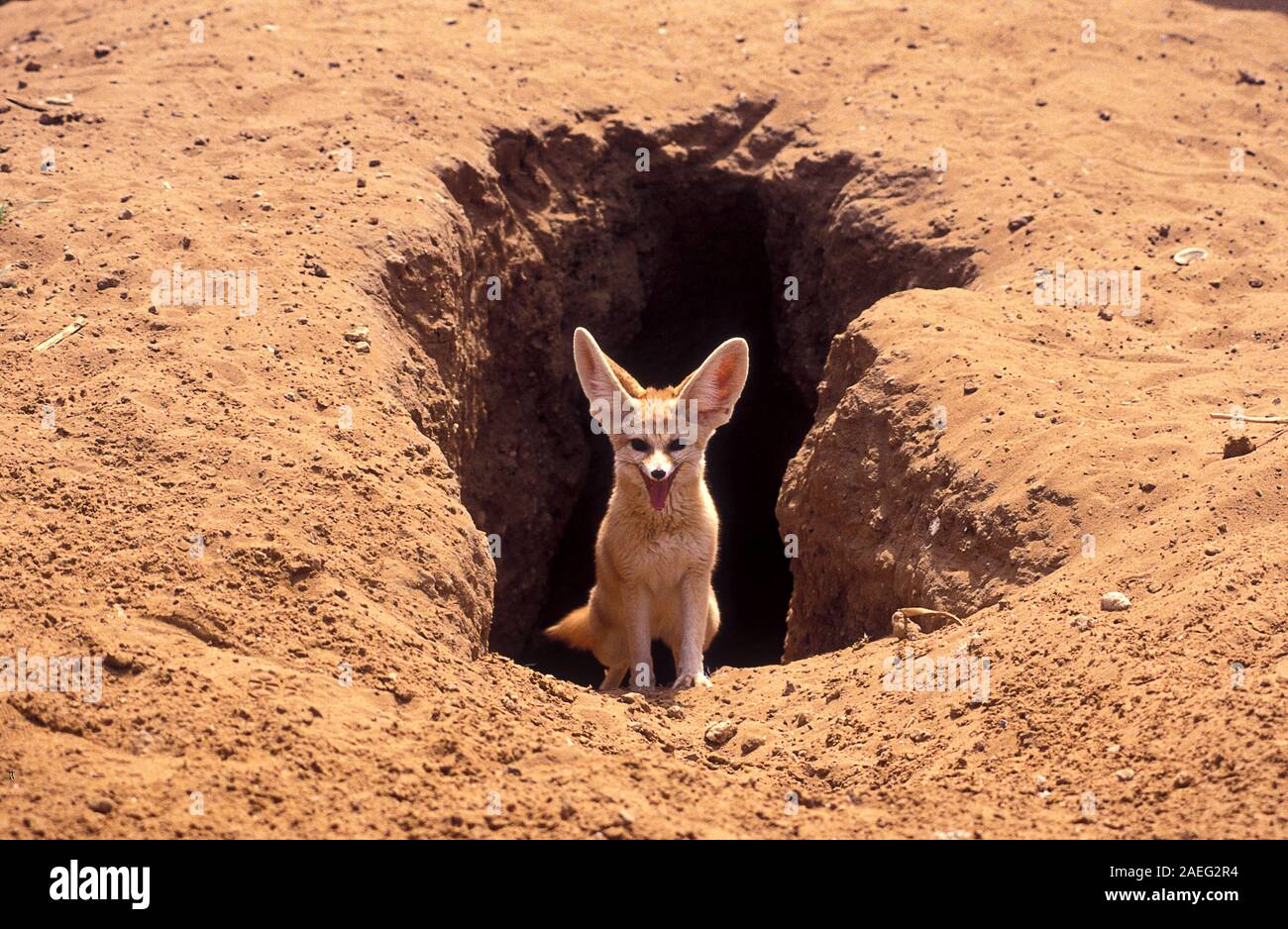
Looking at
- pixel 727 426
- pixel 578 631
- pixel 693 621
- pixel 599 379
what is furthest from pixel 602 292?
pixel 693 621

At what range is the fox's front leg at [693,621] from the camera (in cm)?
568

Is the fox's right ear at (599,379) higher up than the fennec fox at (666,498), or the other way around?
the fox's right ear at (599,379)

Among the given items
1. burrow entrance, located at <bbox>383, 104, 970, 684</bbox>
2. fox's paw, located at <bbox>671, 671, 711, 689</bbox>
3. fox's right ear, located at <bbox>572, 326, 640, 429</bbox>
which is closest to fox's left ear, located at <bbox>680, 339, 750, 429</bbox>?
fox's right ear, located at <bbox>572, 326, 640, 429</bbox>

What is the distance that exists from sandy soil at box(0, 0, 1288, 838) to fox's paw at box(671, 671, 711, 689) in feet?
0.58

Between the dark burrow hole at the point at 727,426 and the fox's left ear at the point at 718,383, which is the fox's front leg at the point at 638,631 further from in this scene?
the dark burrow hole at the point at 727,426

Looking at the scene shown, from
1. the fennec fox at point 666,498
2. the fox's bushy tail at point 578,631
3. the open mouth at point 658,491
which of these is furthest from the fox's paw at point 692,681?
the fox's bushy tail at point 578,631

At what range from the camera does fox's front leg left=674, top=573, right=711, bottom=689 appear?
5.68 m

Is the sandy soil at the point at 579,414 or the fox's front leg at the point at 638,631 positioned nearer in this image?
the sandy soil at the point at 579,414

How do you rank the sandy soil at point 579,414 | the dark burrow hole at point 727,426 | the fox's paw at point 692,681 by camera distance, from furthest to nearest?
the dark burrow hole at point 727,426
the fox's paw at point 692,681
the sandy soil at point 579,414

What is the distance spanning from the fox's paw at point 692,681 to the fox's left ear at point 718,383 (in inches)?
45.4

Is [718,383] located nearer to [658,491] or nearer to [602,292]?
[658,491]

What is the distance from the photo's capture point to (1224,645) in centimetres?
368
